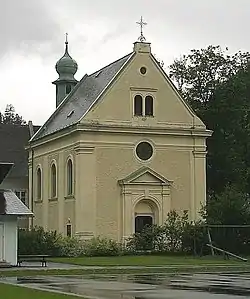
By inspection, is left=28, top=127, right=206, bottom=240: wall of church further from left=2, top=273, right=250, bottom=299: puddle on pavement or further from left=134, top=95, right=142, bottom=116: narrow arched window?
left=2, top=273, right=250, bottom=299: puddle on pavement

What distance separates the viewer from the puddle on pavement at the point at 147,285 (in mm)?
24719

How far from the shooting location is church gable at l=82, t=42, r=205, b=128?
62.1 m

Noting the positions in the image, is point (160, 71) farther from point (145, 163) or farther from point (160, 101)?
point (145, 163)

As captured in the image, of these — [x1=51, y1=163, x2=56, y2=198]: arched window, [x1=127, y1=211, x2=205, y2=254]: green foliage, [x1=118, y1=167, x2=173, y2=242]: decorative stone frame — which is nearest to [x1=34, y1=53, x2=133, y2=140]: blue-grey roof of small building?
[x1=51, y1=163, x2=56, y2=198]: arched window

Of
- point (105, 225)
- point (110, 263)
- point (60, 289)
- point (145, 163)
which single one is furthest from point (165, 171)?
point (60, 289)

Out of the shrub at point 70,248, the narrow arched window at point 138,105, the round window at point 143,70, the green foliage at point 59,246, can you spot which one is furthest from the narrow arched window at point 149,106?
the shrub at point 70,248

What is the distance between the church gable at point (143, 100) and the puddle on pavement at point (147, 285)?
27.6 m

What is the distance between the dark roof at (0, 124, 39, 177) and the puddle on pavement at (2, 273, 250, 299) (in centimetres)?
4300

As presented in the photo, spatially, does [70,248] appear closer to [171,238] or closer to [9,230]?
[171,238]

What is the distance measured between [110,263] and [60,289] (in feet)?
61.2

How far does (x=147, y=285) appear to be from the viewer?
95.0 ft

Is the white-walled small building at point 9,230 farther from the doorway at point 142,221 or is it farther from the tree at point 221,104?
the tree at point 221,104

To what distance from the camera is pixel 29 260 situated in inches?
1829

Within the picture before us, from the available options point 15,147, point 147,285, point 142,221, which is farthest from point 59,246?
point 147,285
